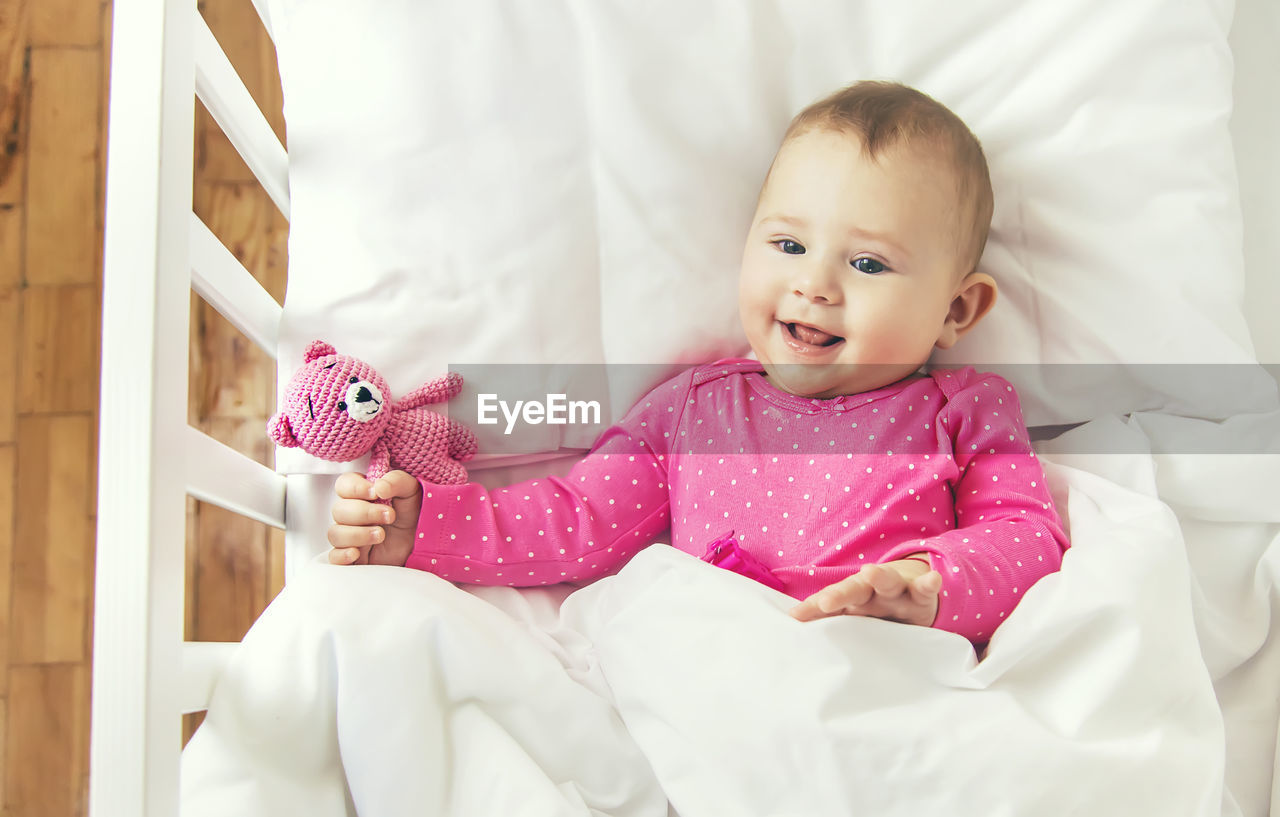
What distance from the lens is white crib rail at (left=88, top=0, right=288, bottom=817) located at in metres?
0.46

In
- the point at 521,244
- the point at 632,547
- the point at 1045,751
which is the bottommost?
the point at 1045,751

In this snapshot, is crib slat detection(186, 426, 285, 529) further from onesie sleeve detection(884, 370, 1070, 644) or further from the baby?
onesie sleeve detection(884, 370, 1070, 644)

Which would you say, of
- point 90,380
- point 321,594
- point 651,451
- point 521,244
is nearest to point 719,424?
point 651,451

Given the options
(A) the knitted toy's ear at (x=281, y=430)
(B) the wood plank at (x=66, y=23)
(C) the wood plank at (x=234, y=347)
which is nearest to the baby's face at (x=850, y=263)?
(A) the knitted toy's ear at (x=281, y=430)

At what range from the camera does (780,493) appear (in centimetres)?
77

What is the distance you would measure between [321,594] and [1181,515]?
2.18 ft

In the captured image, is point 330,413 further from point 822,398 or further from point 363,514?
point 822,398

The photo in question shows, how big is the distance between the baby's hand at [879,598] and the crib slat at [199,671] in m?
0.36

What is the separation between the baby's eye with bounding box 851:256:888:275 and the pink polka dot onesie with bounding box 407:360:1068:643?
105mm

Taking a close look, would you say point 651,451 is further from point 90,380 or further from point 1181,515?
point 90,380

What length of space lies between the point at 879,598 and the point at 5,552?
3.36 ft

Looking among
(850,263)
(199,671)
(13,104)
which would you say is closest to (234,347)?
(13,104)

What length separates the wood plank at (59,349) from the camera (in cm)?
115

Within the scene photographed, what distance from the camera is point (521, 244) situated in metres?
0.84
